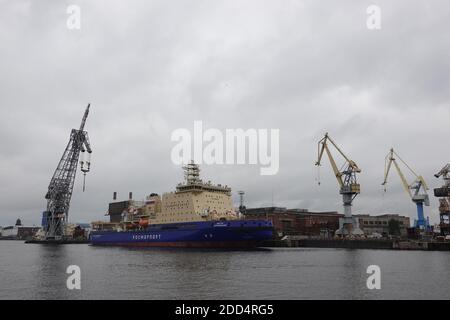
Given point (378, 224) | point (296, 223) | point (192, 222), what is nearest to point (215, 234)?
point (192, 222)

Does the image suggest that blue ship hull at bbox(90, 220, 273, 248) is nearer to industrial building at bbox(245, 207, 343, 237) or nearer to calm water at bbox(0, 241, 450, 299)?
calm water at bbox(0, 241, 450, 299)

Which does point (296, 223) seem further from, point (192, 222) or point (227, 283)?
point (227, 283)

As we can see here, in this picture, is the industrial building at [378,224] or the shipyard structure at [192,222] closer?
the shipyard structure at [192,222]

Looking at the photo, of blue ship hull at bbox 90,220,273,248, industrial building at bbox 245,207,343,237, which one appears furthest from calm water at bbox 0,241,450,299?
industrial building at bbox 245,207,343,237

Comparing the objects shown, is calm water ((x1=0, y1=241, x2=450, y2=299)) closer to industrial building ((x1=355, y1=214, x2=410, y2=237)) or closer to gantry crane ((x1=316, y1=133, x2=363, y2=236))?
gantry crane ((x1=316, y1=133, x2=363, y2=236))

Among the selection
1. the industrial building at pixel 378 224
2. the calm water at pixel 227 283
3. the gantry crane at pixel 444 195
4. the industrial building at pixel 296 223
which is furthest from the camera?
the industrial building at pixel 378 224

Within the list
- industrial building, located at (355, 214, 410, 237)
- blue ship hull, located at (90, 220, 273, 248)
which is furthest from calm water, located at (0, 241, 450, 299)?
industrial building, located at (355, 214, 410, 237)

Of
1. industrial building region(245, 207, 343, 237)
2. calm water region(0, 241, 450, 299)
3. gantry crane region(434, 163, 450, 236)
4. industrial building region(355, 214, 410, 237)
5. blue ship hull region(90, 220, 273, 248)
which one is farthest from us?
industrial building region(355, 214, 410, 237)

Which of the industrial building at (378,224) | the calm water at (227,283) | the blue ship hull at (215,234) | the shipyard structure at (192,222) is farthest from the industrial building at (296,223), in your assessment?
the calm water at (227,283)

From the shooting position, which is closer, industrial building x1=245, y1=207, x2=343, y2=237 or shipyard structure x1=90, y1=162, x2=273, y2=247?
shipyard structure x1=90, y1=162, x2=273, y2=247

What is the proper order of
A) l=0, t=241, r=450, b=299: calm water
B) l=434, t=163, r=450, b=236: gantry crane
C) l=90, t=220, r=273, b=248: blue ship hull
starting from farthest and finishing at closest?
1. l=434, t=163, r=450, b=236: gantry crane
2. l=90, t=220, r=273, b=248: blue ship hull
3. l=0, t=241, r=450, b=299: calm water

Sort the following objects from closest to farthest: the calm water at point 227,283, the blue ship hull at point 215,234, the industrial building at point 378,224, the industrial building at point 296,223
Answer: the calm water at point 227,283 < the blue ship hull at point 215,234 < the industrial building at point 296,223 < the industrial building at point 378,224

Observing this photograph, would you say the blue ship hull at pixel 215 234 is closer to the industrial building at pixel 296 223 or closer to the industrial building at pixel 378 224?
the industrial building at pixel 296 223
